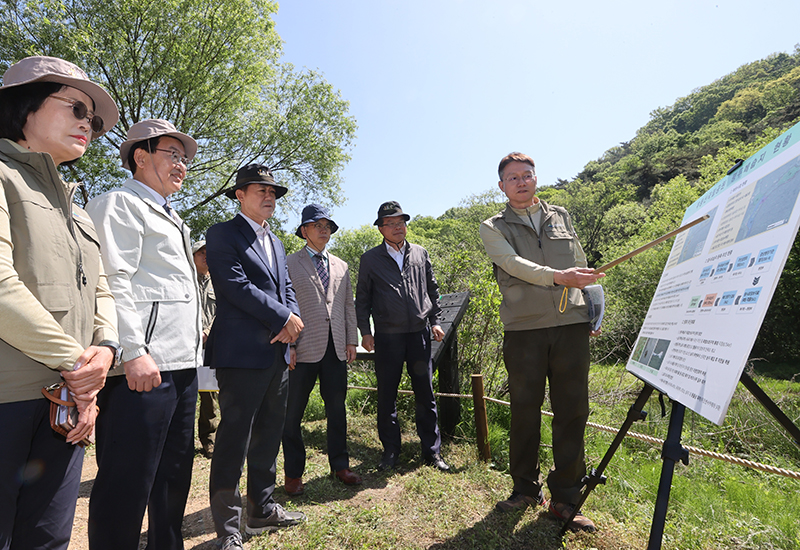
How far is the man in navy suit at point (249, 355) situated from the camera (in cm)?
255

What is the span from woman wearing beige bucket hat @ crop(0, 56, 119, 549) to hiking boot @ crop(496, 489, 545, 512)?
2590mm

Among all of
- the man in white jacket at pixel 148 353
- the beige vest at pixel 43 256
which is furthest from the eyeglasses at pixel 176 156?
the beige vest at pixel 43 256

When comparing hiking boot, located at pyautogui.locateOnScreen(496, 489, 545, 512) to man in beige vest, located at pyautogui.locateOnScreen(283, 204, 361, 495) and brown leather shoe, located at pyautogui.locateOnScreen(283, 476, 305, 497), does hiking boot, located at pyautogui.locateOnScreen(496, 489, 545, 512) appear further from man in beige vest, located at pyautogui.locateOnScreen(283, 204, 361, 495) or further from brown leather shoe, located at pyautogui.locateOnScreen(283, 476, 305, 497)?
brown leather shoe, located at pyautogui.locateOnScreen(283, 476, 305, 497)

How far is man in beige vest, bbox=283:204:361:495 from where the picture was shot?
141 inches

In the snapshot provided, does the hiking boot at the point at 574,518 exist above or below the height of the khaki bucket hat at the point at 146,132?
below

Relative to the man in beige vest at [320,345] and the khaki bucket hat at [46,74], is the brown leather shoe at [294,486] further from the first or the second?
the khaki bucket hat at [46,74]

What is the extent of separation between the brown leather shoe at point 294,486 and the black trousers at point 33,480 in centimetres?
223

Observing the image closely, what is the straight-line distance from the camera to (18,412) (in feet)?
4.32

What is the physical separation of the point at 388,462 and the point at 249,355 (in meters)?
2.10

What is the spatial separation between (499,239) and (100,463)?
2627mm

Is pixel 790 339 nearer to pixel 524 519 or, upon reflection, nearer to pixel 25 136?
pixel 524 519

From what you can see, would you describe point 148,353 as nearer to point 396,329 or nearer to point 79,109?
point 79,109

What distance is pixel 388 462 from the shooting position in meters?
4.04

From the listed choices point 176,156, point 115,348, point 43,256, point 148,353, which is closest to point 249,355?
point 148,353
